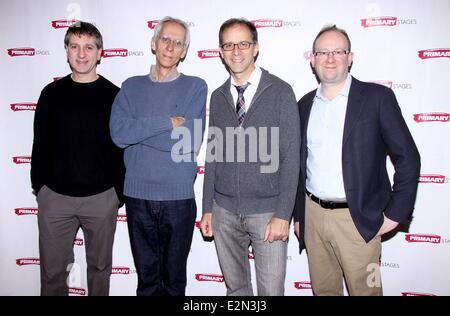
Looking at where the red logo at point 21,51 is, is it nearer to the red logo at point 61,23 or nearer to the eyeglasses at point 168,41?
the red logo at point 61,23

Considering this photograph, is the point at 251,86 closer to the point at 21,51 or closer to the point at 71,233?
the point at 71,233

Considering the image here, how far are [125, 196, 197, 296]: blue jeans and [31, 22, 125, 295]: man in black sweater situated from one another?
26 cm

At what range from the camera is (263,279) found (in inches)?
79.1

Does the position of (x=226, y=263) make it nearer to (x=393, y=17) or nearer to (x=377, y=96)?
(x=377, y=96)

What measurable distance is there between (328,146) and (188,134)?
2.88ft

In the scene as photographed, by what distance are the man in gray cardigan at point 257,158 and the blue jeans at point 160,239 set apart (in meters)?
0.26

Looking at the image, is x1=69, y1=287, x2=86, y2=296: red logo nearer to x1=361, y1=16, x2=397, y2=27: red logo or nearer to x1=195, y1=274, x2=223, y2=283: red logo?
x1=195, y1=274, x2=223, y2=283: red logo

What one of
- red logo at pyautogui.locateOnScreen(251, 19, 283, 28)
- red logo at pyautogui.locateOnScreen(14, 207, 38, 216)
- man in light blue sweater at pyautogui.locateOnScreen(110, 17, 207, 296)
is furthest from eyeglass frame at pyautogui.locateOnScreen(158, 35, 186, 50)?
red logo at pyautogui.locateOnScreen(14, 207, 38, 216)

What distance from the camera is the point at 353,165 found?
1901 mm

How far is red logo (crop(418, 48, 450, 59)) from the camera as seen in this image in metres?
2.46

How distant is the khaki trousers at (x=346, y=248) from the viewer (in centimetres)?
196

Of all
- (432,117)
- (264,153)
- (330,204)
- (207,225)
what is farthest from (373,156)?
(207,225)

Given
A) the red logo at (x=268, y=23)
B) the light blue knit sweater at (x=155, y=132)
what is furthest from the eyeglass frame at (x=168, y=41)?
the red logo at (x=268, y=23)

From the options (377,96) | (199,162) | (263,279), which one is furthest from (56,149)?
A: (377,96)
